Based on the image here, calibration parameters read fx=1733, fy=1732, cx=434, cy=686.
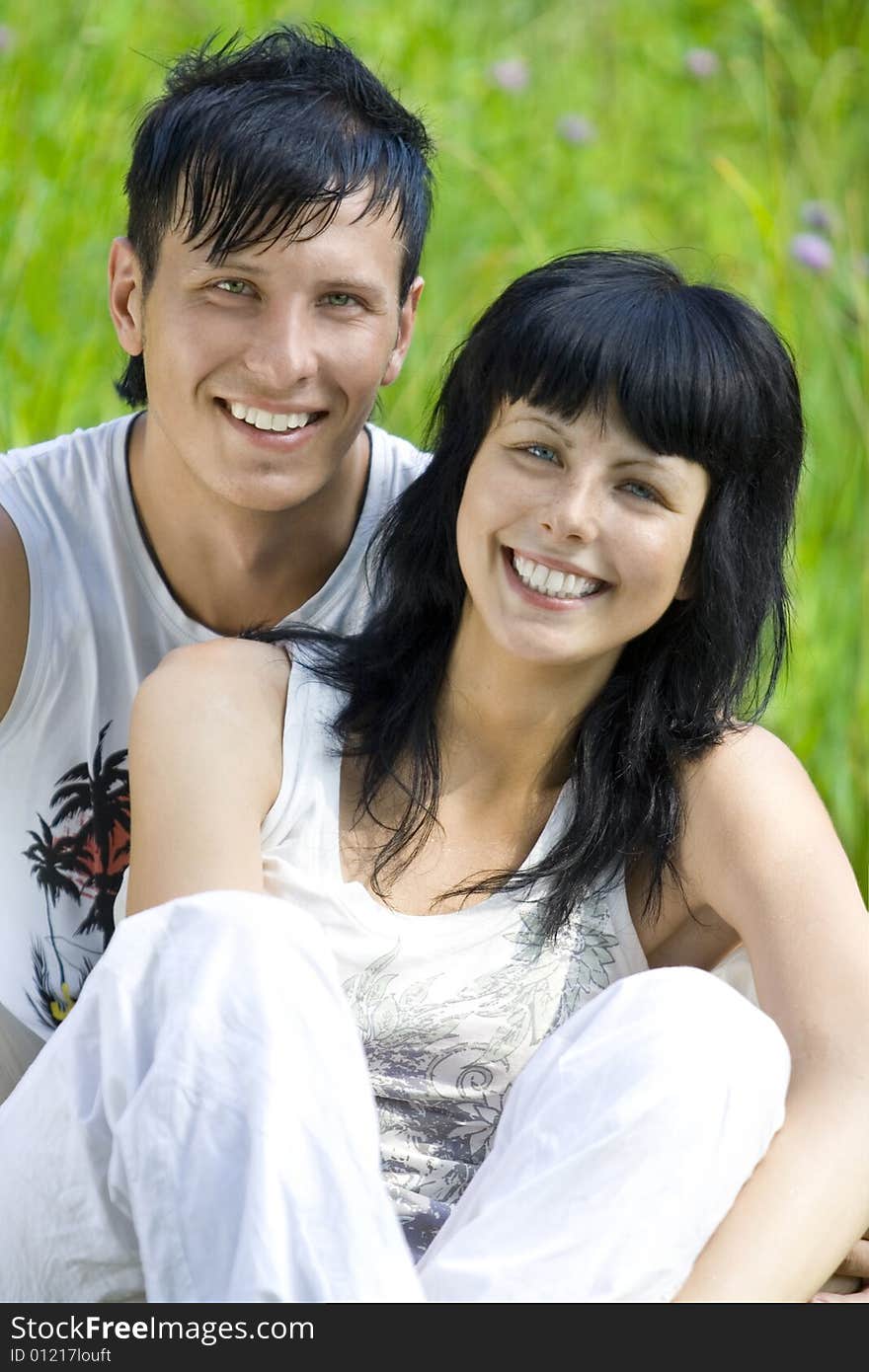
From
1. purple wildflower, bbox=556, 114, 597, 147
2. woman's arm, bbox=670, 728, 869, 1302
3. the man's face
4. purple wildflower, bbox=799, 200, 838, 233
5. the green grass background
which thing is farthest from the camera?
purple wildflower, bbox=556, 114, 597, 147

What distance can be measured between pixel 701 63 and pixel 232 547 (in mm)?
2148

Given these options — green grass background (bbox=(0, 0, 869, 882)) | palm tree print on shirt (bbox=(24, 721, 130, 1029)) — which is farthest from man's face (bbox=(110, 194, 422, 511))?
green grass background (bbox=(0, 0, 869, 882))

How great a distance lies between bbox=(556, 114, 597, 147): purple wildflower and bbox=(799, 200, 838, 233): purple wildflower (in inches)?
19.4

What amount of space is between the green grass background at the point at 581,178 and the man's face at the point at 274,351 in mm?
875

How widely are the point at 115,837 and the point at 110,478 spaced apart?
1.38 feet

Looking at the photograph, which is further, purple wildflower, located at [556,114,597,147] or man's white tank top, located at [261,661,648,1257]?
purple wildflower, located at [556,114,597,147]

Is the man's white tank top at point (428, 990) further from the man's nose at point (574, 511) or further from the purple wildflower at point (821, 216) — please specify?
the purple wildflower at point (821, 216)

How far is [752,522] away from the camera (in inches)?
67.6

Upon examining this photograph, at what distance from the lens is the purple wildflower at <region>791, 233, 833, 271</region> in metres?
3.00

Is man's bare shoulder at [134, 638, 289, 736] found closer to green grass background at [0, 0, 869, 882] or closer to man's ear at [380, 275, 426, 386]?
man's ear at [380, 275, 426, 386]

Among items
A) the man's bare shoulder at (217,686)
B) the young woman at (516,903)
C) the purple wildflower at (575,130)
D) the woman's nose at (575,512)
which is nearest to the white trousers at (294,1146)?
the young woman at (516,903)

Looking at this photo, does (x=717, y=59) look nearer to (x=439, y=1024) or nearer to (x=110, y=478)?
(x=110, y=478)

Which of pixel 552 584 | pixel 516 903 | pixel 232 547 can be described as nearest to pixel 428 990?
pixel 516 903

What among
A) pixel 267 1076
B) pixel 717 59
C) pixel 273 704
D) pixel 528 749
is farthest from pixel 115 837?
pixel 717 59
